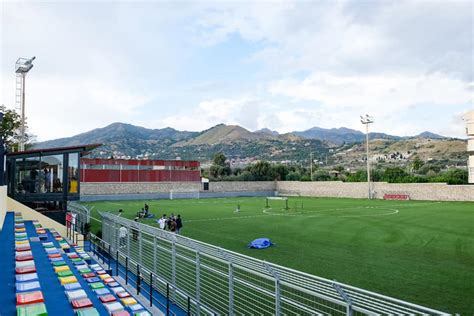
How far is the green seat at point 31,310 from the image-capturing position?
20.3ft

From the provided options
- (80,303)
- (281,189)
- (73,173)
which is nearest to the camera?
(80,303)

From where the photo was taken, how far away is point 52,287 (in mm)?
8516

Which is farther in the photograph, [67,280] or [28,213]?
[28,213]

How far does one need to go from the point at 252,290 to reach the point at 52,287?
17.2 ft

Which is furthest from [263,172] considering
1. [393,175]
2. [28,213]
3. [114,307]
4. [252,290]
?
[114,307]

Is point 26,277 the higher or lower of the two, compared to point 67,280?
higher

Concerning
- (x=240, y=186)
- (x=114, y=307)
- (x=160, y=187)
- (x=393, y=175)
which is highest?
(x=393, y=175)

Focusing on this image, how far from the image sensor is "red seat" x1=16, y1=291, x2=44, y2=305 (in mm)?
6652

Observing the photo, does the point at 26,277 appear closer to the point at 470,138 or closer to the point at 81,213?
the point at 81,213

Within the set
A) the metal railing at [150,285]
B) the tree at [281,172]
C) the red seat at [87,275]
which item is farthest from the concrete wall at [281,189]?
the red seat at [87,275]

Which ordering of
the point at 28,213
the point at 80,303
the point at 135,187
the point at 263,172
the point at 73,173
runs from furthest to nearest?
1. the point at 263,172
2. the point at 135,187
3. the point at 73,173
4. the point at 28,213
5. the point at 80,303

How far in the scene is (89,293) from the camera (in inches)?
343

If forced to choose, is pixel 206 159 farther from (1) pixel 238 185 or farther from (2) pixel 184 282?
(2) pixel 184 282

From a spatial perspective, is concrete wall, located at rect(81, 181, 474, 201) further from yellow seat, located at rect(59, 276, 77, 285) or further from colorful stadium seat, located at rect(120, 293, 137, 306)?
yellow seat, located at rect(59, 276, 77, 285)
